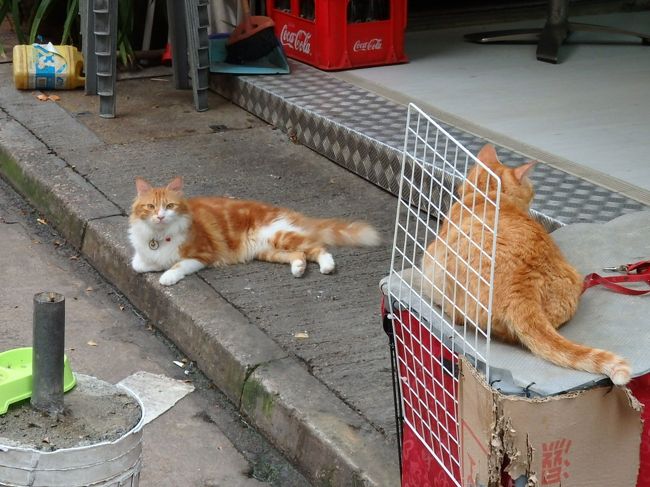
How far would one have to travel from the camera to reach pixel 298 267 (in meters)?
4.91

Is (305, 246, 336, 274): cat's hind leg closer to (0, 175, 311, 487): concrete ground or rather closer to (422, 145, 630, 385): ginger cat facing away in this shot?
(0, 175, 311, 487): concrete ground

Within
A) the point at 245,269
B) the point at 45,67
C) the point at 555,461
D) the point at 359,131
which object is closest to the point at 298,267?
the point at 245,269

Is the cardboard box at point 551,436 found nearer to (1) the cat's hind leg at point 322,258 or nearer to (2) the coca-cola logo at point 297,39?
(1) the cat's hind leg at point 322,258

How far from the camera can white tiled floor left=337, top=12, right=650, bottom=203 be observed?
566cm

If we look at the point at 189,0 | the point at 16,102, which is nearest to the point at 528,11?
the point at 189,0

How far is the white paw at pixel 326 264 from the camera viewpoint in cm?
493

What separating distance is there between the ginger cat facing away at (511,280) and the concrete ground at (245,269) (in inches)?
30.0

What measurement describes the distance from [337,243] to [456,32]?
388 cm

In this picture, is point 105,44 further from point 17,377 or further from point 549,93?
point 17,377

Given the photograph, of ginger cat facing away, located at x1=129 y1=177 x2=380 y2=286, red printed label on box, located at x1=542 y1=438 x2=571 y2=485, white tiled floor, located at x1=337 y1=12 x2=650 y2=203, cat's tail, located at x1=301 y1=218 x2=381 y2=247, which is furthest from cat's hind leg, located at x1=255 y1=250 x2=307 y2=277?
red printed label on box, located at x1=542 y1=438 x2=571 y2=485

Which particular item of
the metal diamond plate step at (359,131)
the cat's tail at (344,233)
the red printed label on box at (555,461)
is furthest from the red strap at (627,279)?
the cat's tail at (344,233)

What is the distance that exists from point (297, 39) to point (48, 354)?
550cm

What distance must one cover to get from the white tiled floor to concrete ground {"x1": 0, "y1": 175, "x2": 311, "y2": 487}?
7.29 feet

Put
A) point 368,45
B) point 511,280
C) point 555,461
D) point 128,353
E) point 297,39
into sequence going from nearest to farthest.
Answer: point 555,461
point 511,280
point 128,353
point 368,45
point 297,39
